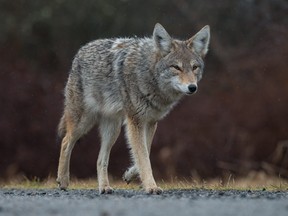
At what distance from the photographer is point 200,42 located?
9305mm

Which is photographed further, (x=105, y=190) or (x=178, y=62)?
(x=178, y=62)

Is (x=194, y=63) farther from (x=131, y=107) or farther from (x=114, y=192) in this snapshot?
(x=114, y=192)

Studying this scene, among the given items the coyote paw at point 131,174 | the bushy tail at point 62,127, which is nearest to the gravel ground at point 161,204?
the coyote paw at point 131,174

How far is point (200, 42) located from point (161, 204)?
3101mm

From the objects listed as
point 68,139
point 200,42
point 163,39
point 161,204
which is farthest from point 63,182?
point 161,204

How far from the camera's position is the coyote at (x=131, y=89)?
8.80 metres

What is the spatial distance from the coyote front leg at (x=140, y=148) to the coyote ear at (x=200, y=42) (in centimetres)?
100

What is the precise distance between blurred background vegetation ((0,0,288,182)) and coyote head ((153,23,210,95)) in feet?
25.6

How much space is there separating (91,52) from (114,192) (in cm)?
196

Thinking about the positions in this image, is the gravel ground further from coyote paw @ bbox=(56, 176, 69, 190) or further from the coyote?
coyote paw @ bbox=(56, 176, 69, 190)

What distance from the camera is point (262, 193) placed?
26.2 feet

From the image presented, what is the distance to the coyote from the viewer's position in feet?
28.9

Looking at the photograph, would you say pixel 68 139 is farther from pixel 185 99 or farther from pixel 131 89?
pixel 185 99

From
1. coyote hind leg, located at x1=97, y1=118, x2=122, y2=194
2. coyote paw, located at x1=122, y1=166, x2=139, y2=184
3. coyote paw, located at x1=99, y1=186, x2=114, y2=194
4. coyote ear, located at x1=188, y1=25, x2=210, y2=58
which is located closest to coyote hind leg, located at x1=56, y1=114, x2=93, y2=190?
coyote hind leg, located at x1=97, y1=118, x2=122, y2=194
